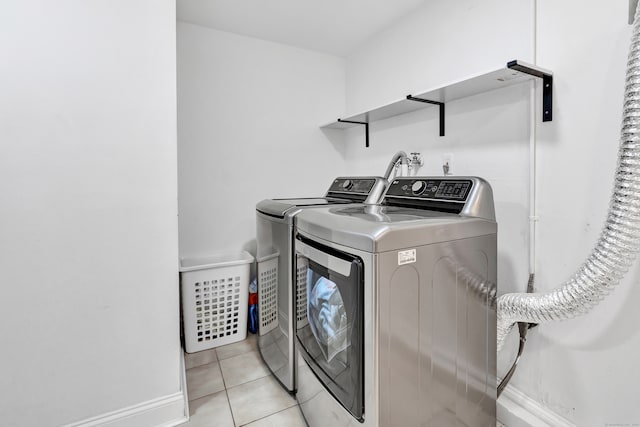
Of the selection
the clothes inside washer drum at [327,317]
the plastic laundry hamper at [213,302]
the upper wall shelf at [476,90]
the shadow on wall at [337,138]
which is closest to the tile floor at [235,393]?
the plastic laundry hamper at [213,302]

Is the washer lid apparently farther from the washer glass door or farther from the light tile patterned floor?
the light tile patterned floor

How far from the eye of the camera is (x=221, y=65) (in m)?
2.41

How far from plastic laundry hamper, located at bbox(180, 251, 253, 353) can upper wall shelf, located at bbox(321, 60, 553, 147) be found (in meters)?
1.52

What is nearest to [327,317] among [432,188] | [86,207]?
[432,188]

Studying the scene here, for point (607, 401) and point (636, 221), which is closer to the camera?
point (636, 221)

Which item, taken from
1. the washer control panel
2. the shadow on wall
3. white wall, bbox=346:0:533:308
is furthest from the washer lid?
the shadow on wall

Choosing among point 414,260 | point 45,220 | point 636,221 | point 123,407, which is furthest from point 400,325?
point 45,220

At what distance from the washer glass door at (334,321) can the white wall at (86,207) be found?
70 cm

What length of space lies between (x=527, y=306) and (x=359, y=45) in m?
2.41

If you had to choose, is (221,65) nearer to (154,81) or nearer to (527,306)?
(154,81)

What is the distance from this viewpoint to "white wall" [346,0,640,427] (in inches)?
46.4

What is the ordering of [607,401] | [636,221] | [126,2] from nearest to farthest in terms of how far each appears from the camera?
[636,221]
[607,401]
[126,2]

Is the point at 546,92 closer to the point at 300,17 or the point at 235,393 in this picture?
the point at 300,17

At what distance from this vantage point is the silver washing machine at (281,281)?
159 centimetres
